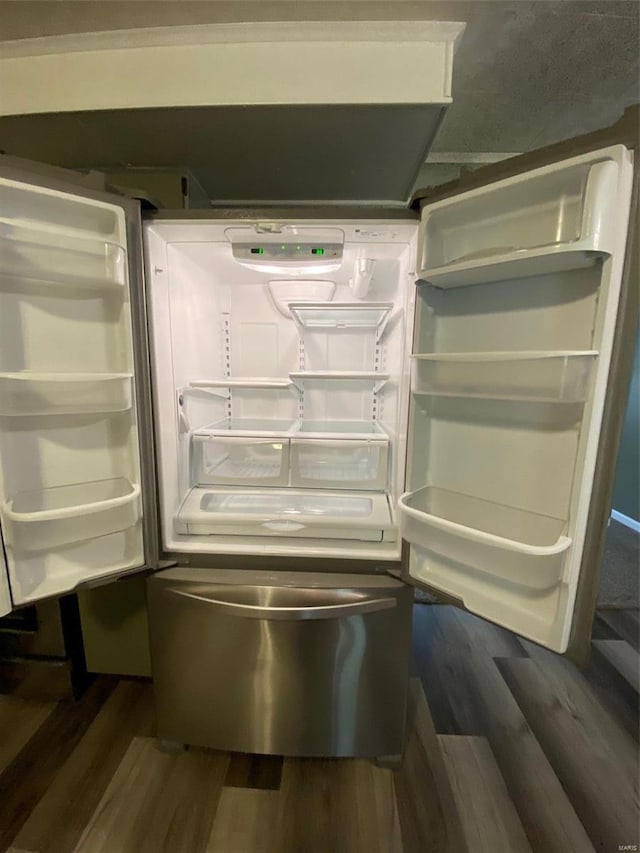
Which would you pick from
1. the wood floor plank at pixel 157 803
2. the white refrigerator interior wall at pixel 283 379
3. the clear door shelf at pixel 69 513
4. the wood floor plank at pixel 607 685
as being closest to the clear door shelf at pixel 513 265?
the white refrigerator interior wall at pixel 283 379

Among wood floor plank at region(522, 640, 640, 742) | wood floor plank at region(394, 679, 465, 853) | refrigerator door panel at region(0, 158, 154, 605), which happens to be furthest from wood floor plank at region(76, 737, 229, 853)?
wood floor plank at region(522, 640, 640, 742)

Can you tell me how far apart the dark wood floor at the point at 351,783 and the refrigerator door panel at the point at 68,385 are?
0.67 meters

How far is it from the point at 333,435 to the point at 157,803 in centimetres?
117

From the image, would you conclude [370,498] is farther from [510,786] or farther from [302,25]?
[302,25]

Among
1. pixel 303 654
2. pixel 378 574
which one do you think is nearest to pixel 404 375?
pixel 378 574

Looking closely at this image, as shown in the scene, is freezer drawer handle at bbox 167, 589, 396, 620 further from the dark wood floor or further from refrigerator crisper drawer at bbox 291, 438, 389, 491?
the dark wood floor

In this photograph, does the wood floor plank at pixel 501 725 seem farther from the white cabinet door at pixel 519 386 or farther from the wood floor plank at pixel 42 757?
the wood floor plank at pixel 42 757

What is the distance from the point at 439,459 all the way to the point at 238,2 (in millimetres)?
1295

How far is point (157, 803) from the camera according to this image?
1071 mm

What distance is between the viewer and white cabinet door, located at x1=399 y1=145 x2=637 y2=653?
2.35 feet

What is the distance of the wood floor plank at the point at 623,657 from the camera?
156cm

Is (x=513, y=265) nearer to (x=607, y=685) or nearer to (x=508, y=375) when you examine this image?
(x=508, y=375)

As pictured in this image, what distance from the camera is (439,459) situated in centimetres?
104

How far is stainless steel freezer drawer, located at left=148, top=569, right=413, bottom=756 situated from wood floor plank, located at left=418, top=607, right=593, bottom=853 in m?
0.40
